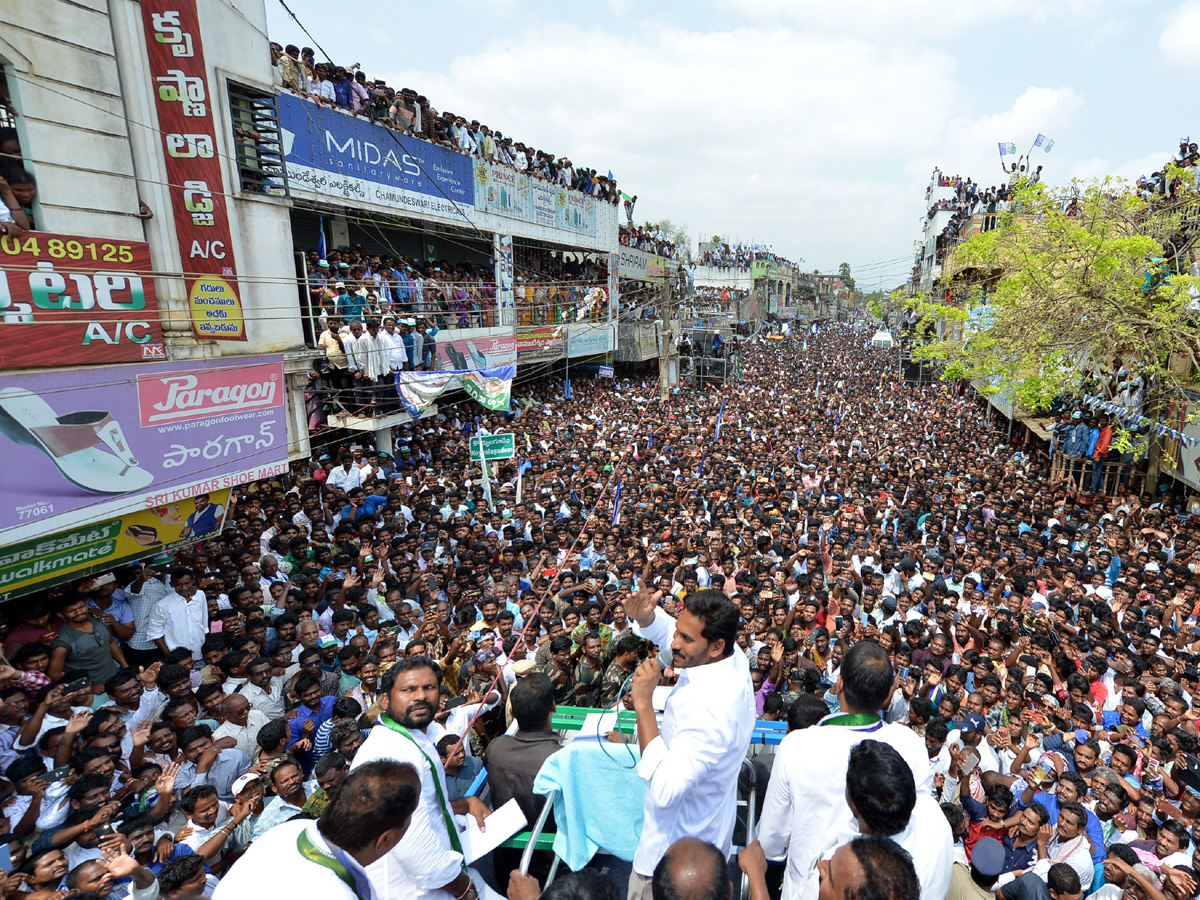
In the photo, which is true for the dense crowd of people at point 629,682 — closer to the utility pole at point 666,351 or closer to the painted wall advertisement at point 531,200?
the painted wall advertisement at point 531,200

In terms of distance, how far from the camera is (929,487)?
11391 mm

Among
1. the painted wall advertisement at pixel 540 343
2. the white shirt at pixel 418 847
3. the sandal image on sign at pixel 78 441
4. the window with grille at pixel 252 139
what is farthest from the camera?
the painted wall advertisement at pixel 540 343

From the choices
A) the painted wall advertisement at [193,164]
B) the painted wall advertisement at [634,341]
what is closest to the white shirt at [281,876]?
the painted wall advertisement at [193,164]

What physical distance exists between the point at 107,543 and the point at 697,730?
19.9 ft

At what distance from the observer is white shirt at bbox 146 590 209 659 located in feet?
18.3

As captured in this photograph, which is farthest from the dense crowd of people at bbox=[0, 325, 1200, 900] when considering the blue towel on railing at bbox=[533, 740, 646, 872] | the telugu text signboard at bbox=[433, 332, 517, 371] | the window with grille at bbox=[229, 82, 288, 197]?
the window with grille at bbox=[229, 82, 288, 197]

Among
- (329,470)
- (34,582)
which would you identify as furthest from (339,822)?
(329,470)

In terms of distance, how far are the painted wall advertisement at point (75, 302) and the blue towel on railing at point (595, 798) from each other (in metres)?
5.29

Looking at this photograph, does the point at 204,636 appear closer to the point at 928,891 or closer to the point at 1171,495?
the point at 928,891

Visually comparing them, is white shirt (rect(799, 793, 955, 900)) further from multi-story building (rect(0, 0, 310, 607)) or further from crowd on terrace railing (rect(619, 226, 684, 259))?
crowd on terrace railing (rect(619, 226, 684, 259))

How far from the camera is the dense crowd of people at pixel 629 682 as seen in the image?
7.04 feet

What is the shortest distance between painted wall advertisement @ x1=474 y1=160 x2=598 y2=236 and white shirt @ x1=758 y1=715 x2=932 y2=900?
590 inches

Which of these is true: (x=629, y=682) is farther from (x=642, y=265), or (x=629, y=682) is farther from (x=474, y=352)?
(x=642, y=265)

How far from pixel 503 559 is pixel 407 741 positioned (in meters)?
Result: 5.86
